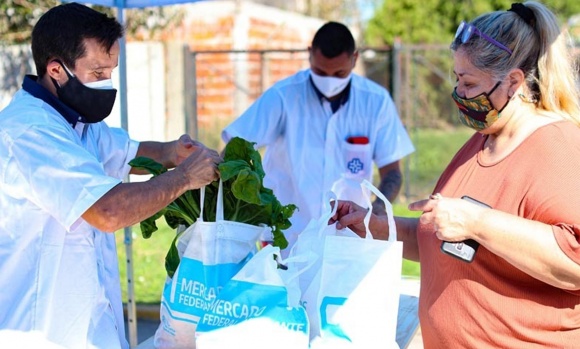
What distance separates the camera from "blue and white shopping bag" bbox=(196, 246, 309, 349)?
2.03m

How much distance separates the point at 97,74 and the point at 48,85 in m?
0.15

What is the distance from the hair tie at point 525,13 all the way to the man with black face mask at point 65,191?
1.03 metres

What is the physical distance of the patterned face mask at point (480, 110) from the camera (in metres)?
2.33

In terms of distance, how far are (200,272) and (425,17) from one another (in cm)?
1698

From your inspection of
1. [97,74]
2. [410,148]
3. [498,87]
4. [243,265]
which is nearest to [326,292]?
[243,265]

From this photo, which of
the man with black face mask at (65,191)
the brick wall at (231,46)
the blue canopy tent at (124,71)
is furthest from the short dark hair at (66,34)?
the brick wall at (231,46)

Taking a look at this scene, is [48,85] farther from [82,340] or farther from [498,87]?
[498,87]

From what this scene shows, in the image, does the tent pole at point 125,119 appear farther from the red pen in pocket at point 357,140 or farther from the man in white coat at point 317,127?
the red pen in pocket at point 357,140

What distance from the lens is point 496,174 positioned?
7.55 feet

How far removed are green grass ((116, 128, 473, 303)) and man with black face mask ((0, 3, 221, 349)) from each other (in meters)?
3.79

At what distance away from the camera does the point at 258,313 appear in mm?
2061

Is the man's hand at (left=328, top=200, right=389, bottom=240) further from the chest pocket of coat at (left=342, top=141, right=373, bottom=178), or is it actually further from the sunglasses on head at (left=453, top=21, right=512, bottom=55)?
the chest pocket of coat at (left=342, top=141, right=373, bottom=178)

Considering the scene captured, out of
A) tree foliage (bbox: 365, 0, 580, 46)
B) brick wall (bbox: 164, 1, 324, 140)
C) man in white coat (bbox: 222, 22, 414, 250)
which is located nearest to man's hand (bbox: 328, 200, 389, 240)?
man in white coat (bbox: 222, 22, 414, 250)

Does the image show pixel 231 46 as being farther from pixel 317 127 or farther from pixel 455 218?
pixel 455 218
